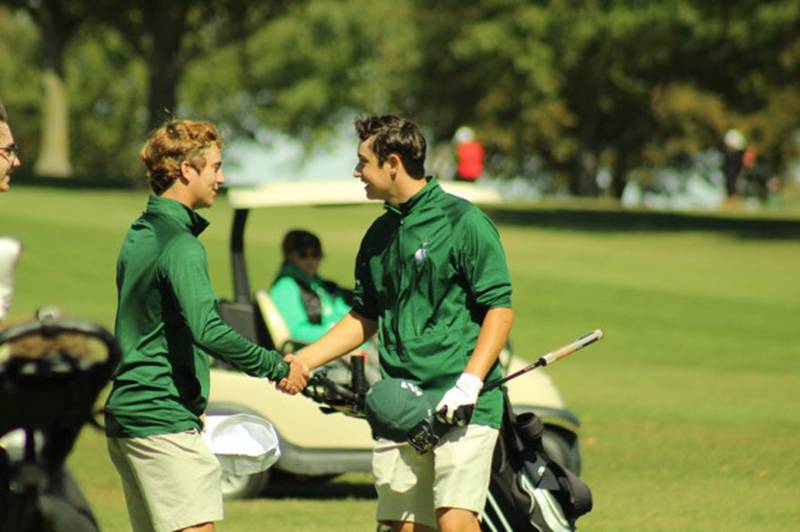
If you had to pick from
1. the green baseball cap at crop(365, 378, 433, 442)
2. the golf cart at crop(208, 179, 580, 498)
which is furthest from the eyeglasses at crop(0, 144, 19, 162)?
the golf cart at crop(208, 179, 580, 498)

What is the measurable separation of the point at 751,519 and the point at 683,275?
17.3m

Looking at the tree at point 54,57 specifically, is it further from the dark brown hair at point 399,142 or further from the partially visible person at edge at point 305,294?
the dark brown hair at point 399,142

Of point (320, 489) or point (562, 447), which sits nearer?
point (562, 447)

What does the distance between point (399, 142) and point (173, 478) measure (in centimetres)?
127

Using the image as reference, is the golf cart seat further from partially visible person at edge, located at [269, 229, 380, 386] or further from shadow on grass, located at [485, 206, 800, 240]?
shadow on grass, located at [485, 206, 800, 240]

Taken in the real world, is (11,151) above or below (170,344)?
above

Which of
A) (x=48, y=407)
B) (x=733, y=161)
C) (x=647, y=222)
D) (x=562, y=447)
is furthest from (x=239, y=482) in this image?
(x=733, y=161)

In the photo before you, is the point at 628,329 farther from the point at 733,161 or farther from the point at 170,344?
the point at 733,161

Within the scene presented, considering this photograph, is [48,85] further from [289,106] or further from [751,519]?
[751,519]

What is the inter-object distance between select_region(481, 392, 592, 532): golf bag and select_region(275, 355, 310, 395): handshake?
72 cm

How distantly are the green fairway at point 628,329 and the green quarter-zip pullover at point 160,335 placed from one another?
340 cm

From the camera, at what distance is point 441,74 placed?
65750mm

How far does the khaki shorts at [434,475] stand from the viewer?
5793mm

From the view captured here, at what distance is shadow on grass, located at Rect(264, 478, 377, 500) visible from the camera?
10445 mm
